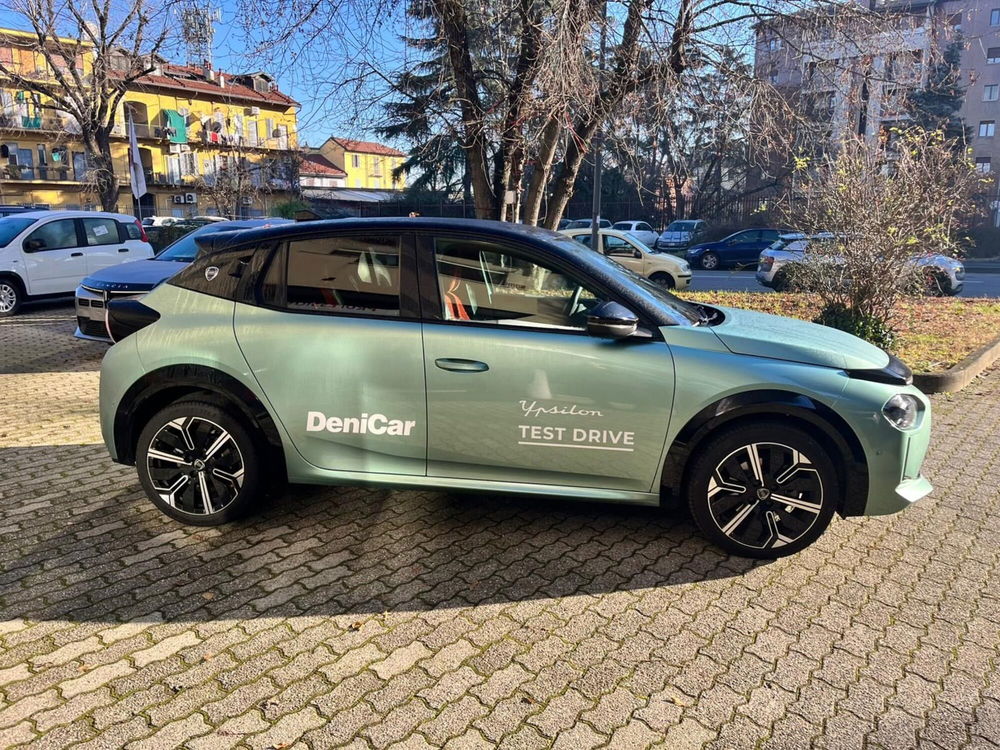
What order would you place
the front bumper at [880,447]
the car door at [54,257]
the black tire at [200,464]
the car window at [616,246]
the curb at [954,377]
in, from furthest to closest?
the car window at [616,246] → the car door at [54,257] → the curb at [954,377] → the black tire at [200,464] → the front bumper at [880,447]

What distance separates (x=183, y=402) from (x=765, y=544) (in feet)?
10.2

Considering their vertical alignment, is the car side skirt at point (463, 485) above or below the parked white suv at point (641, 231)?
below

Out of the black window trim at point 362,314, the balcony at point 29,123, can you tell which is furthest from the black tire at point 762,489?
the balcony at point 29,123

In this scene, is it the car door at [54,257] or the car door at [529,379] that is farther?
the car door at [54,257]

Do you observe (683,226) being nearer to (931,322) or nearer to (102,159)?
(931,322)

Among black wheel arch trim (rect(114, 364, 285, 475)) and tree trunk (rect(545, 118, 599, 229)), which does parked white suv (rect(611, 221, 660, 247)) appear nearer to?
tree trunk (rect(545, 118, 599, 229))

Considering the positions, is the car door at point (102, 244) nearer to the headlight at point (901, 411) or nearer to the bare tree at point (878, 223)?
the bare tree at point (878, 223)

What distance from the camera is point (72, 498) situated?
171 inches

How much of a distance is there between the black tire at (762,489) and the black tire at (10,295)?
40.7 feet

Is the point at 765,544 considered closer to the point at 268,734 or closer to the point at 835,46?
the point at 268,734

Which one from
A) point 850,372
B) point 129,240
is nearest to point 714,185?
point 129,240

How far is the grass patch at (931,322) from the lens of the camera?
8336 millimetres

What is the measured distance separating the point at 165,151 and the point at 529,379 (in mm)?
54902

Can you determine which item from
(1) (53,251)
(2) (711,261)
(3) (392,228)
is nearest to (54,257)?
(1) (53,251)
